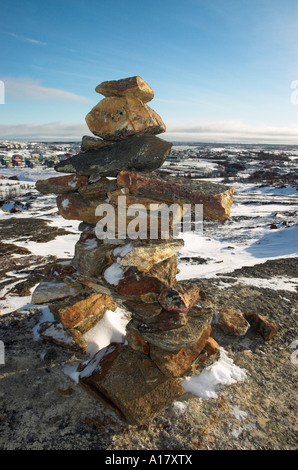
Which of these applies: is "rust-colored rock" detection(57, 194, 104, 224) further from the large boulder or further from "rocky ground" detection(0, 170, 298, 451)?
"rocky ground" detection(0, 170, 298, 451)

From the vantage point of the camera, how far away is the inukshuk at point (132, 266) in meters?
5.09

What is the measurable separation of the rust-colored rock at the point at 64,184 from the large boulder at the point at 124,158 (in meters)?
0.21

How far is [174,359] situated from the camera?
207 inches

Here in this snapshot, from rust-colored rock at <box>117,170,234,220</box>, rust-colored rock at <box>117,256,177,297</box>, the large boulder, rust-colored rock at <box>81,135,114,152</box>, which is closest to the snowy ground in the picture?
rust-colored rock at <box>117,256,177,297</box>

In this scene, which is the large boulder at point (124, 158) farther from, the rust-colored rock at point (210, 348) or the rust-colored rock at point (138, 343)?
the rust-colored rock at point (210, 348)

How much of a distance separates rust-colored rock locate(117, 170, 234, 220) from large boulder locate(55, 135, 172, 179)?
31 centimetres

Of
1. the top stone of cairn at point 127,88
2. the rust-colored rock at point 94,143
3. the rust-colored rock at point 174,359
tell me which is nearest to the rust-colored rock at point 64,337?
the rust-colored rock at point 174,359

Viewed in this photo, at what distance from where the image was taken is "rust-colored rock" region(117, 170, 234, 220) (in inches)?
203

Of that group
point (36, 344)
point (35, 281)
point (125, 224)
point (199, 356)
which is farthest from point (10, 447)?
point (35, 281)

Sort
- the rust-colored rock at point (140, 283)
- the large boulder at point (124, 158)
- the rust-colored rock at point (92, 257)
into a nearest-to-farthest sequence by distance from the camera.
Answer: the rust-colored rock at point (140, 283)
the large boulder at point (124, 158)
the rust-colored rock at point (92, 257)

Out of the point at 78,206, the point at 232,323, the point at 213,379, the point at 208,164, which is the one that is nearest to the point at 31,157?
the point at 208,164
